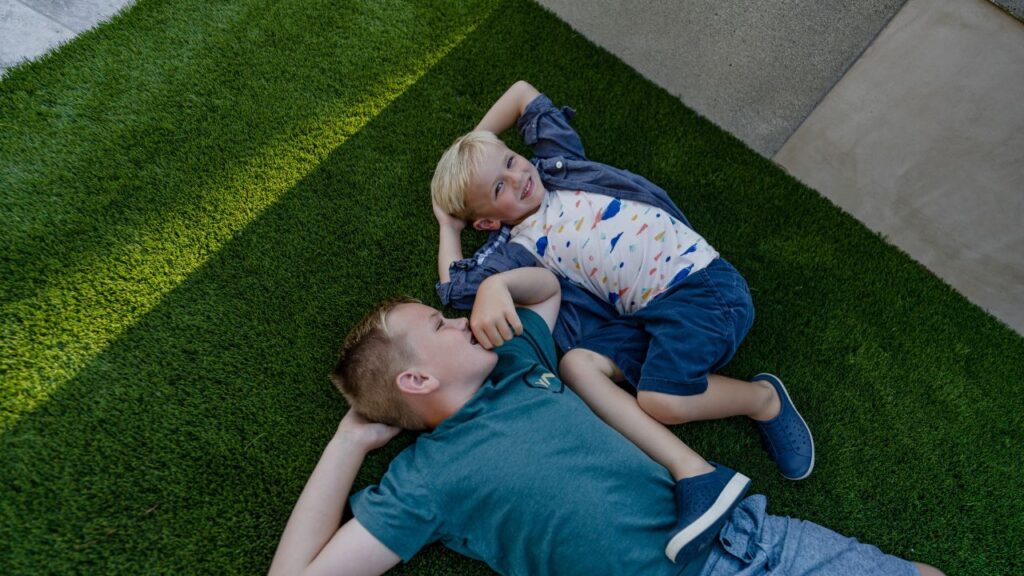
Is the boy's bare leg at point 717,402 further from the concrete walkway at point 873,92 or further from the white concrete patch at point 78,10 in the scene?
the white concrete patch at point 78,10

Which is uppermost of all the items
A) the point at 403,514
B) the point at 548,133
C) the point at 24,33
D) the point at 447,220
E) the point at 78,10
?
the point at 548,133

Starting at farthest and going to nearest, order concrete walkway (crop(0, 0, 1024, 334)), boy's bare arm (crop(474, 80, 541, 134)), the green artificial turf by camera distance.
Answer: boy's bare arm (crop(474, 80, 541, 134))
concrete walkway (crop(0, 0, 1024, 334))
the green artificial turf

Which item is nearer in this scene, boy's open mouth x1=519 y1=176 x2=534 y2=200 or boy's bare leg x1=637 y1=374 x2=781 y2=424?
boy's bare leg x1=637 y1=374 x2=781 y2=424

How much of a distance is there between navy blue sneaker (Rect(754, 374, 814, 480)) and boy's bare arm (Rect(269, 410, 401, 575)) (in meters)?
1.39

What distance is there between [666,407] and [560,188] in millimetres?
963

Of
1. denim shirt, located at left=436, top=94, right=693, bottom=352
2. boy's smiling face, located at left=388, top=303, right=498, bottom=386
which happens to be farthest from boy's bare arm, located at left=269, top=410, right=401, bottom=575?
denim shirt, located at left=436, top=94, right=693, bottom=352

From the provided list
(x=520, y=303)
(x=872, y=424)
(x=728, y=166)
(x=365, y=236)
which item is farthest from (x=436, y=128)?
(x=872, y=424)

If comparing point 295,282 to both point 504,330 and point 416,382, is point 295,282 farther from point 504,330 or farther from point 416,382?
point 504,330

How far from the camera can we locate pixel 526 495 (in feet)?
5.28

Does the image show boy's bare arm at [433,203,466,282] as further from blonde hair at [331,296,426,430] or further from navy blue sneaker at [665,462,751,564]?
navy blue sneaker at [665,462,751,564]

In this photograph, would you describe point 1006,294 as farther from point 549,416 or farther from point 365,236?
point 365,236

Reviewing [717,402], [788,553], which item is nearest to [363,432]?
[717,402]

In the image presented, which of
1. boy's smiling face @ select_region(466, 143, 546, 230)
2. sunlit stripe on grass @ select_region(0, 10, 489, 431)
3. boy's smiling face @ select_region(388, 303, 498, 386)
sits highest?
boy's smiling face @ select_region(466, 143, 546, 230)

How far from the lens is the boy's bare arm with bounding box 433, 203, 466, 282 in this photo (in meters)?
2.32
